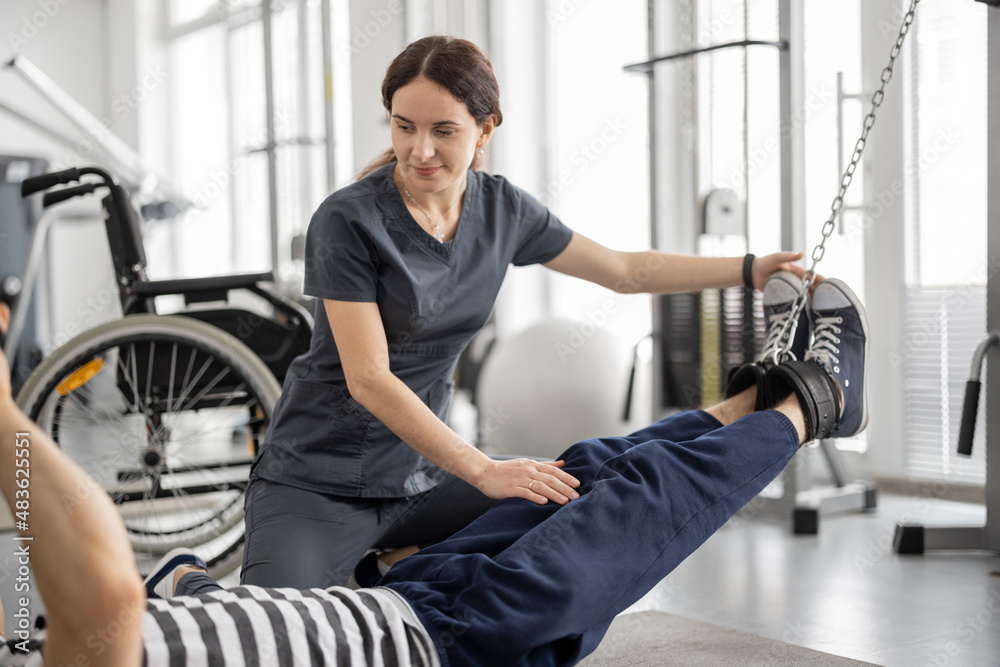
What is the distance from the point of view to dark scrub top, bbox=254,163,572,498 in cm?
144

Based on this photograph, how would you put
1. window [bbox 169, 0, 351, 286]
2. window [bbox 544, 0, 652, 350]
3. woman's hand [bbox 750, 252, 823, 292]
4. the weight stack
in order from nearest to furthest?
woman's hand [bbox 750, 252, 823, 292], the weight stack, window [bbox 544, 0, 652, 350], window [bbox 169, 0, 351, 286]

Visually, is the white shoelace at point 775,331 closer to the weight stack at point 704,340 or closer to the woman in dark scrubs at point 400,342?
the woman in dark scrubs at point 400,342

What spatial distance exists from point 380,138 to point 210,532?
10.1 feet

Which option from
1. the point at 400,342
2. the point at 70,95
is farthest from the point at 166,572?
the point at 70,95

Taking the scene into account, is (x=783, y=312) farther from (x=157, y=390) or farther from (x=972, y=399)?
(x=157, y=390)

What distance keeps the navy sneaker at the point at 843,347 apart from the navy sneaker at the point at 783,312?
0.03 m

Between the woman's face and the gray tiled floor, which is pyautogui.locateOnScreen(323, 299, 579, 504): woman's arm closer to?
the woman's face

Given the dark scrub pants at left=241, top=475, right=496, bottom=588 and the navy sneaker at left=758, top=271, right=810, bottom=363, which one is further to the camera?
the navy sneaker at left=758, top=271, right=810, bottom=363

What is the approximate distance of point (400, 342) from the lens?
1509mm

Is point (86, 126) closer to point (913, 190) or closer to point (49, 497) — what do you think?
point (913, 190)

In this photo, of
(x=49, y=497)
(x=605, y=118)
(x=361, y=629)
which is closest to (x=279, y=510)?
(x=361, y=629)

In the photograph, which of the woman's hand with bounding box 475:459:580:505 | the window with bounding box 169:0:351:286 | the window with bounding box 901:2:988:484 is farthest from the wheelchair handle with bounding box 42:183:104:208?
the window with bounding box 169:0:351:286

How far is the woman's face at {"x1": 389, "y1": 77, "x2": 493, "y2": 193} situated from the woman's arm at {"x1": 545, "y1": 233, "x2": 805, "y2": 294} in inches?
13.8

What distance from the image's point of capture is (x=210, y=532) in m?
2.16
